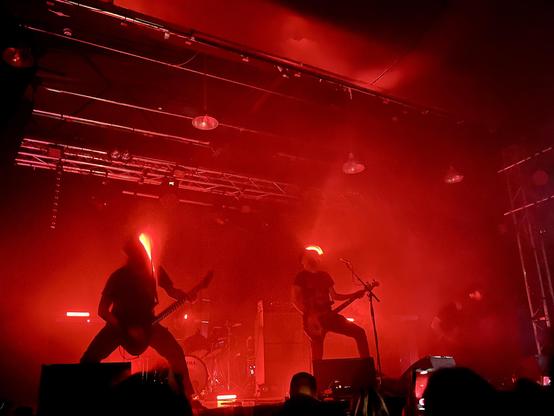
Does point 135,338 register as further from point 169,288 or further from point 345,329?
point 345,329

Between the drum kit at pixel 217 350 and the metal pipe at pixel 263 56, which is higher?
the metal pipe at pixel 263 56

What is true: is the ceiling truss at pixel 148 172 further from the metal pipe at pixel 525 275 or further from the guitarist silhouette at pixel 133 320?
the metal pipe at pixel 525 275

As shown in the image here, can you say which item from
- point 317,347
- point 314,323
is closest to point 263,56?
point 314,323

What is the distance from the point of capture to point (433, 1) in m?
6.03

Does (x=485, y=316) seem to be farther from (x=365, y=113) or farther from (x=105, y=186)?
(x=105, y=186)

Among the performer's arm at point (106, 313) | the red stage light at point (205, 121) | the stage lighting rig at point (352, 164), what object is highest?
the red stage light at point (205, 121)

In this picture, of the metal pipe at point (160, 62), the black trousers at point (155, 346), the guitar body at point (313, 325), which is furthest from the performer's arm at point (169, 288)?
the metal pipe at point (160, 62)

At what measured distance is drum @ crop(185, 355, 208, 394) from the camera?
851cm

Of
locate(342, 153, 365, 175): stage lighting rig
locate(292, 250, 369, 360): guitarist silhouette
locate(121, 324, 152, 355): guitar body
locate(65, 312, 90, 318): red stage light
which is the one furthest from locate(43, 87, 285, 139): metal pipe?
locate(65, 312, 90, 318): red stage light

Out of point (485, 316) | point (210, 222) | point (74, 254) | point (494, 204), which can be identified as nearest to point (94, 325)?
point (74, 254)

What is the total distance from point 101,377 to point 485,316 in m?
8.22

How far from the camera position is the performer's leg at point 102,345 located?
5.20 metres

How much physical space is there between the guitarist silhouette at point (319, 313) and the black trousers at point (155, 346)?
285 cm

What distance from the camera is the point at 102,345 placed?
5.30m
